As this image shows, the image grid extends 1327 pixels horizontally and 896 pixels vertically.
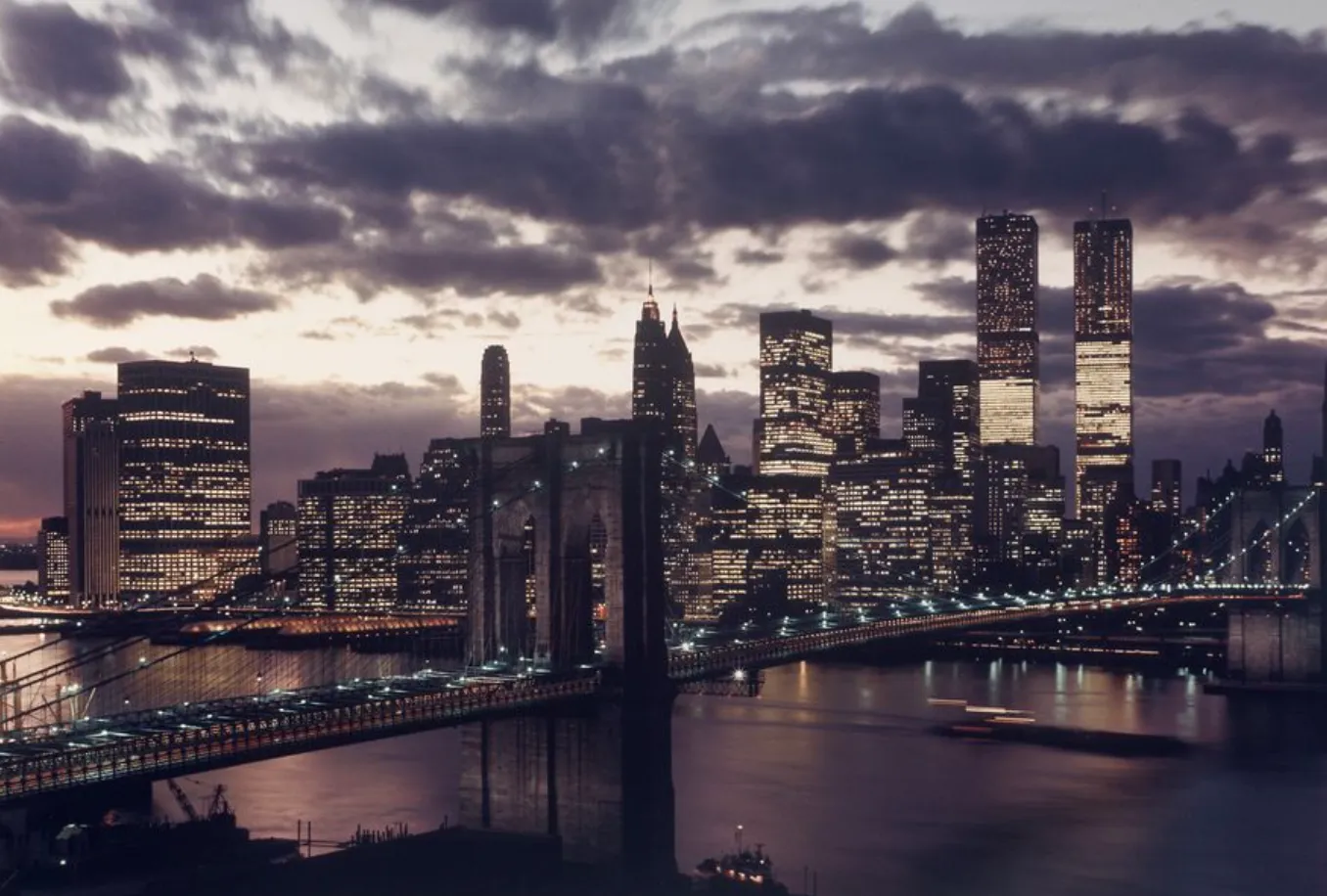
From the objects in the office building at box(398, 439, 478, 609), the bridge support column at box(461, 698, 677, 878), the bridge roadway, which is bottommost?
the bridge support column at box(461, 698, 677, 878)

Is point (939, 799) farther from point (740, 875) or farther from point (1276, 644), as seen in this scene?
point (1276, 644)

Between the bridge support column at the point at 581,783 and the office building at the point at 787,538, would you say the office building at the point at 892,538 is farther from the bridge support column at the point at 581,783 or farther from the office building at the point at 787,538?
the bridge support column at the point at 581,783

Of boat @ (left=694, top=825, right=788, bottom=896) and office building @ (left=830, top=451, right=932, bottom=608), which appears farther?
office building @ (left=830, top=451, right=932, bottom=608)

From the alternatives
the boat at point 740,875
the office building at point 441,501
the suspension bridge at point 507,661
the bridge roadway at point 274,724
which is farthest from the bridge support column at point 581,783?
the office building at point 441,501

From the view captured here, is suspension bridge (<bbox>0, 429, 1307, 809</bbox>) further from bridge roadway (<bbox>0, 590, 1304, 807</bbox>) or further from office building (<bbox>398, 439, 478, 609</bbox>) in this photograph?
office building (<bbox>398, 439, 478, 609</bbox>)

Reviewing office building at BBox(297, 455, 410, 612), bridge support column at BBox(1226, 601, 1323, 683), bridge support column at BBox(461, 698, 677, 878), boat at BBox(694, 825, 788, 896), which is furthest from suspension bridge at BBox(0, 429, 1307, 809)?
office building at BBox(297, 455, 410, 612)

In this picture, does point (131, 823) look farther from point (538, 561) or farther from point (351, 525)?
point (351, 525)
